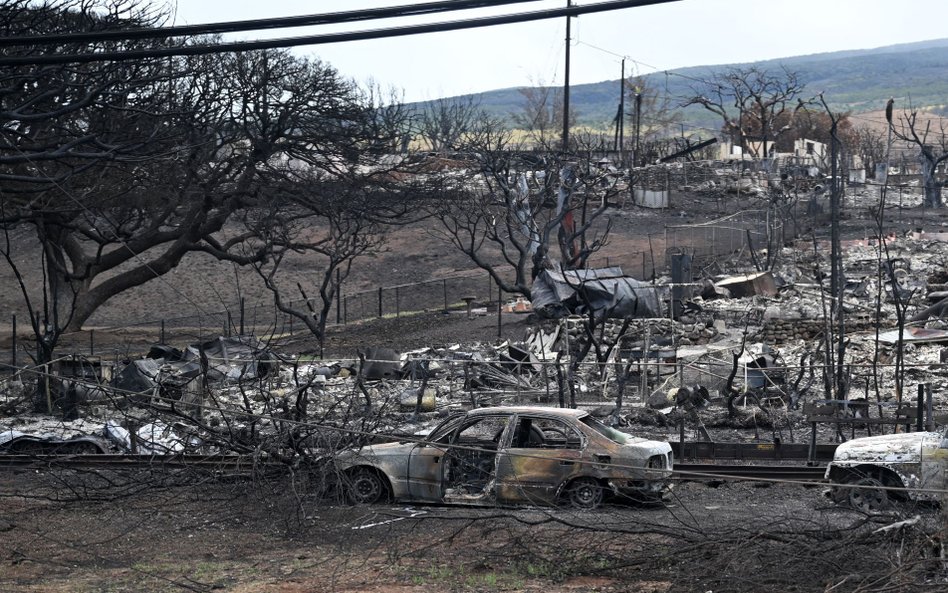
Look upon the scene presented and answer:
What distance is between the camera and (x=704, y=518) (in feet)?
40.4

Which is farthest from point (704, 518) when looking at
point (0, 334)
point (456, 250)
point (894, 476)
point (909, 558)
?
point (456, 250)

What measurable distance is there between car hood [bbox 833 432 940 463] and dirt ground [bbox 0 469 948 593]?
0.71 m

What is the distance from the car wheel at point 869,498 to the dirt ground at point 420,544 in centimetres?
18

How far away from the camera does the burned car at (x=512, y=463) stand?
12.5 metres

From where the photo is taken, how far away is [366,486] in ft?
42.8

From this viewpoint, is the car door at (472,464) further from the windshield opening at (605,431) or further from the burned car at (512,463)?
the windshield opening at (605,431)

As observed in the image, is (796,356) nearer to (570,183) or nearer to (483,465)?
(570,183)

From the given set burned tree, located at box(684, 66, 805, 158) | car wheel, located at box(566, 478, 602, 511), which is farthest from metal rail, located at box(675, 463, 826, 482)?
burned tree, located at box(684, 66, 805, 158)

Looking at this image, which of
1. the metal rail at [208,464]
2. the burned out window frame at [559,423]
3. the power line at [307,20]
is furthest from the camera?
the metal rail at [208,464]

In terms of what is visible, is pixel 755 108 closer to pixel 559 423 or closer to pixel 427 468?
pixel 559 423

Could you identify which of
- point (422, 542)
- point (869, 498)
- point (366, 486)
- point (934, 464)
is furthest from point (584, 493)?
point (934, 464)

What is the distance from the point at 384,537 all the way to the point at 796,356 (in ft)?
53.5

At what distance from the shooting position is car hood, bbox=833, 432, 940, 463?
12410mm

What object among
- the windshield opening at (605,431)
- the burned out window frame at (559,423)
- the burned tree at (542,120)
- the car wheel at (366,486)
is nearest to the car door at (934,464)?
the windshield opening at (605,431)
